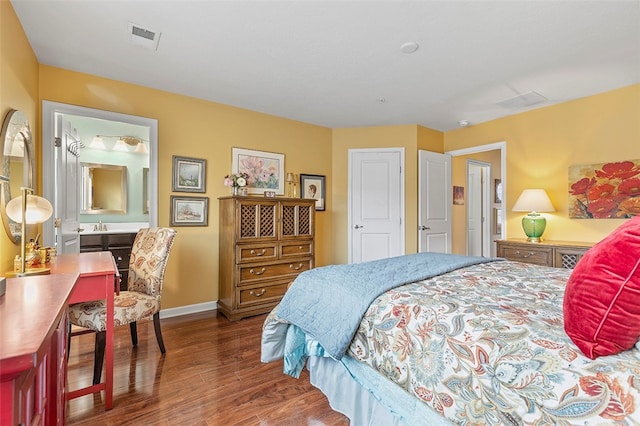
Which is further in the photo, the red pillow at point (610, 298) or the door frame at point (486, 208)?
the door frame at point (486, 208)

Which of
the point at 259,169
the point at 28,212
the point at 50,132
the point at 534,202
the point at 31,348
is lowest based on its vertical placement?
the point at 31,348

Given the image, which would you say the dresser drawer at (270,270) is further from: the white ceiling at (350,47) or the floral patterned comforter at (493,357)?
the floral patterned comforter at (493,357)

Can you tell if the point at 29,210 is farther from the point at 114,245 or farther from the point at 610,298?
the point at 610,298

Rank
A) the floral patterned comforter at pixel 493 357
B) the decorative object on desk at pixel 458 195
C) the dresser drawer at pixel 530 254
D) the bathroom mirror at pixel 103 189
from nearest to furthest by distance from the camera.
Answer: the floral patterned comforter at pixel 493 357 < the dresser drawer at pixel 530 254 < the bathroom mirror at pixel 103 189 < the decorative object on desk at pixel 458 195

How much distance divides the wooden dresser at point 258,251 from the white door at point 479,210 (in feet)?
11.6

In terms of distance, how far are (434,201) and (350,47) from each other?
112 inches

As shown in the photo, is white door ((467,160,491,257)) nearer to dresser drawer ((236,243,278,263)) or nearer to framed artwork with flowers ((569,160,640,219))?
framed artwork with flowers ((569,160,640,219))

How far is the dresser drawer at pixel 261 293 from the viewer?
325 cm

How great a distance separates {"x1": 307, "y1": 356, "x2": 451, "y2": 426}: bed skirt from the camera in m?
1.20

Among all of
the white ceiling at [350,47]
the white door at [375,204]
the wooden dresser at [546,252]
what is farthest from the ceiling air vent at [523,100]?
the wooden dresser at [546,252]

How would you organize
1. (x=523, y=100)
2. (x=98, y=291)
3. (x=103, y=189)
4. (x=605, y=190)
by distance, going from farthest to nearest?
(x=103, y=189), (x=523, y=100), (x=605, y=190), (x=98, y=291)

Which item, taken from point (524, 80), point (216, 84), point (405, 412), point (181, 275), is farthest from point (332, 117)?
point (405, 412)

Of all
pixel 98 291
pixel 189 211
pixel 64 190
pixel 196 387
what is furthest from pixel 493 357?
pixel 64 190

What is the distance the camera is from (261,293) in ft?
11.1
